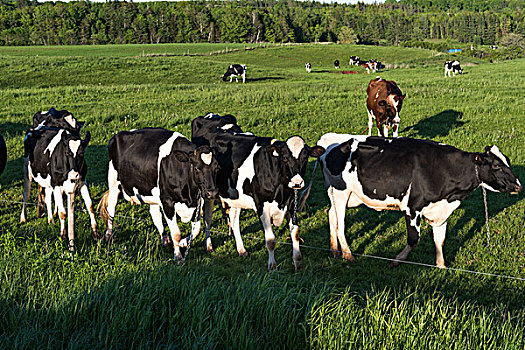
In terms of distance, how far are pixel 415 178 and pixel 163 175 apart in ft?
14.6

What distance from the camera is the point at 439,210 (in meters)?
8.56

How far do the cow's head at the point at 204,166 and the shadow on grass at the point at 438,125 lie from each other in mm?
13148

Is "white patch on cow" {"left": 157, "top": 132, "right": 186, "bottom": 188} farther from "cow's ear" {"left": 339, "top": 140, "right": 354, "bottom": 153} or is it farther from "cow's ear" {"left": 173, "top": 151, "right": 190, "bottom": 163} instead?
"cow's ear" {"left": 339, "top": 140, "right": 354, "bottom": 153}

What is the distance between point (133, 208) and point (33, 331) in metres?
6.76

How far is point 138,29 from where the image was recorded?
4855 inches

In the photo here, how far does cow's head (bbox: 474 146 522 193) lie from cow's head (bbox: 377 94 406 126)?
29.8 ft

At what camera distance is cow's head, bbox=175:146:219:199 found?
7.95 metres

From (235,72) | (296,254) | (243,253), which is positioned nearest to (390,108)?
(243,253)

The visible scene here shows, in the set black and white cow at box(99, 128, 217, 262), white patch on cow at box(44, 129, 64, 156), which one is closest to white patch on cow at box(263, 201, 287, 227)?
black and white cow at box(99, 128, 217, 262)

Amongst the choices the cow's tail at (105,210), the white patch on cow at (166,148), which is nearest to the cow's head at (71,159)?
the cow's tail at (105,210)

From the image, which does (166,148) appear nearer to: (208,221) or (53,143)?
(208,221)

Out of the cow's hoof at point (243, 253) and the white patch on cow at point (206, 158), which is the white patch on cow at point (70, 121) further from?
the cow's hoof at point (243, 253)

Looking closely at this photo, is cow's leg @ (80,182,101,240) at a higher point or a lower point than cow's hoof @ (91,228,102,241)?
higher

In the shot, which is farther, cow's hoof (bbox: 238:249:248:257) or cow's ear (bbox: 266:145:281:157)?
cow's hoof (bbox: 238:249:248:257)
